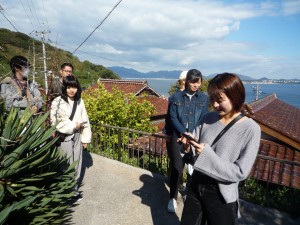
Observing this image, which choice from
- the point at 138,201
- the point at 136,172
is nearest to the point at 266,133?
the point at 136,172

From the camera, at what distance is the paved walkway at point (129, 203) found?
132 inches

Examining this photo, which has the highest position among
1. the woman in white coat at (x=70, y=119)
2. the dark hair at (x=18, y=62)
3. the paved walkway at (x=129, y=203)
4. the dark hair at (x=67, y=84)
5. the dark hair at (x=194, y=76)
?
the dark hair at (x=18, y=62)

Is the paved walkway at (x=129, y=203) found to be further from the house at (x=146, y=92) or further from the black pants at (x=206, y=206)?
the house at (x=146, y=92)

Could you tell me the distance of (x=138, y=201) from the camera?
3818 millimetres

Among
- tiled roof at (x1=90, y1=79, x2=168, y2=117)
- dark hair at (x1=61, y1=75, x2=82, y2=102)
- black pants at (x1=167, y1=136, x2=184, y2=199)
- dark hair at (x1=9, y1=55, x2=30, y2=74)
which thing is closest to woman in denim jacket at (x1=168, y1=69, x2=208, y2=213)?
black pants at (x1=167, y1=136, x2=184, y2=199)

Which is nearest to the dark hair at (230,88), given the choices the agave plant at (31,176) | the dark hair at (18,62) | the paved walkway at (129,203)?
the agave plant at (31,176)

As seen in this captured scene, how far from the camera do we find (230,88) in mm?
1697

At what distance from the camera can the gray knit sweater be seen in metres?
1.70

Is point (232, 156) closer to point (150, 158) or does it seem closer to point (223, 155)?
point (223, 155)

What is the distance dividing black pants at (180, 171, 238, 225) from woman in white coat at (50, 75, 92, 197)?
6.69ft

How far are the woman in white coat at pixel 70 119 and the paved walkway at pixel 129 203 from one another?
1.29 ft

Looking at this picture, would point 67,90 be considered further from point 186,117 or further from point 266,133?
point 266,133

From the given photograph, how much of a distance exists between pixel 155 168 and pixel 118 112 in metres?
3.65

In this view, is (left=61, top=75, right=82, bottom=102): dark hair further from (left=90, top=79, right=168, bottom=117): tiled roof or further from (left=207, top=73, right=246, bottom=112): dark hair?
(left=90, top=79, right=168, bottom=117): tiled roof
